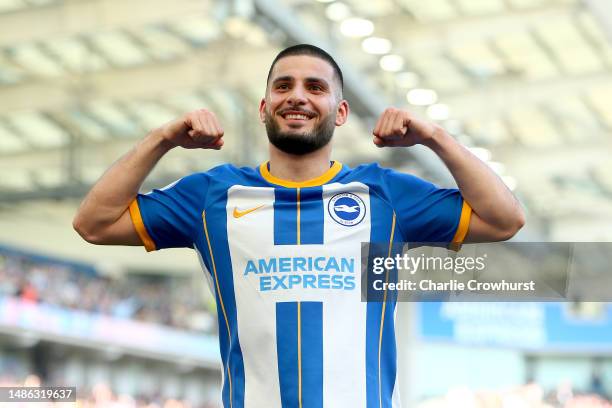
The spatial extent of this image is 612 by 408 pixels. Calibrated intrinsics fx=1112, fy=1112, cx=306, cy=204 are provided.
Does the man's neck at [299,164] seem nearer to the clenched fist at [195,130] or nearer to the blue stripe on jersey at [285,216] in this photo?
the blue stripe on jersey at [285,216]

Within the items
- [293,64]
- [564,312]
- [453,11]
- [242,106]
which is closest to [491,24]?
[453,11]

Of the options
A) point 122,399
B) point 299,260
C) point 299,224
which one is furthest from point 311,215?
point 122,399

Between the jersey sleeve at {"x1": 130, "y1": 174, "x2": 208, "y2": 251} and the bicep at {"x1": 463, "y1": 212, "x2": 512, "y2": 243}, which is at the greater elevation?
the jersey sleeve at {"x1": 130, "y1": 174, "x2": 208, "y2": 251}

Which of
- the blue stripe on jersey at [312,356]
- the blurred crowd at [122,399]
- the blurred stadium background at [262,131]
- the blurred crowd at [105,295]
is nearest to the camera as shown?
the blue stripe on jersey at [312,356]

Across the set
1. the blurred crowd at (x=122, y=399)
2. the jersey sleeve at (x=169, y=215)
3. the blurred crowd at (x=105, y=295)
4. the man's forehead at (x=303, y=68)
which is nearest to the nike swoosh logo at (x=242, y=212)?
the jersey sleeve at (x=169, y=215)

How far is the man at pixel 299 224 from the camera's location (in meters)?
2.94

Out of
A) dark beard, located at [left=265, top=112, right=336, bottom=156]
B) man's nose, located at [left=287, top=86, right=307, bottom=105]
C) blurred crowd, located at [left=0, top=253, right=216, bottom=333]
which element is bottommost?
dark beard, located at [left=265, top=112, right=336, bottom=156]

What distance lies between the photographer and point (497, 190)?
3.06m

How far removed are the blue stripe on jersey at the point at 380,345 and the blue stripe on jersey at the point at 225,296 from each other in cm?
35

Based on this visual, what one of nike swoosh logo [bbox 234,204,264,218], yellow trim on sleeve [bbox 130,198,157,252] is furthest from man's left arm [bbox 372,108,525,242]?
yellow trim on sleeve [bbox 130,198,157,252]

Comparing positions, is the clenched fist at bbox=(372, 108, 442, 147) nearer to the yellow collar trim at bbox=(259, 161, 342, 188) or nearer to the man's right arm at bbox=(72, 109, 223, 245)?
the yellow collar trim at bbox=(259, 161, 342, 188)

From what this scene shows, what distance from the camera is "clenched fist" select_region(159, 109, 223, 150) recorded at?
3100 mm

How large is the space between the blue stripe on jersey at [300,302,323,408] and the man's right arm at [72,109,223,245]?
57 centimetres

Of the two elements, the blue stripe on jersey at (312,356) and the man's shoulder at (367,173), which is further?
the man's shoulder at (367,173)
